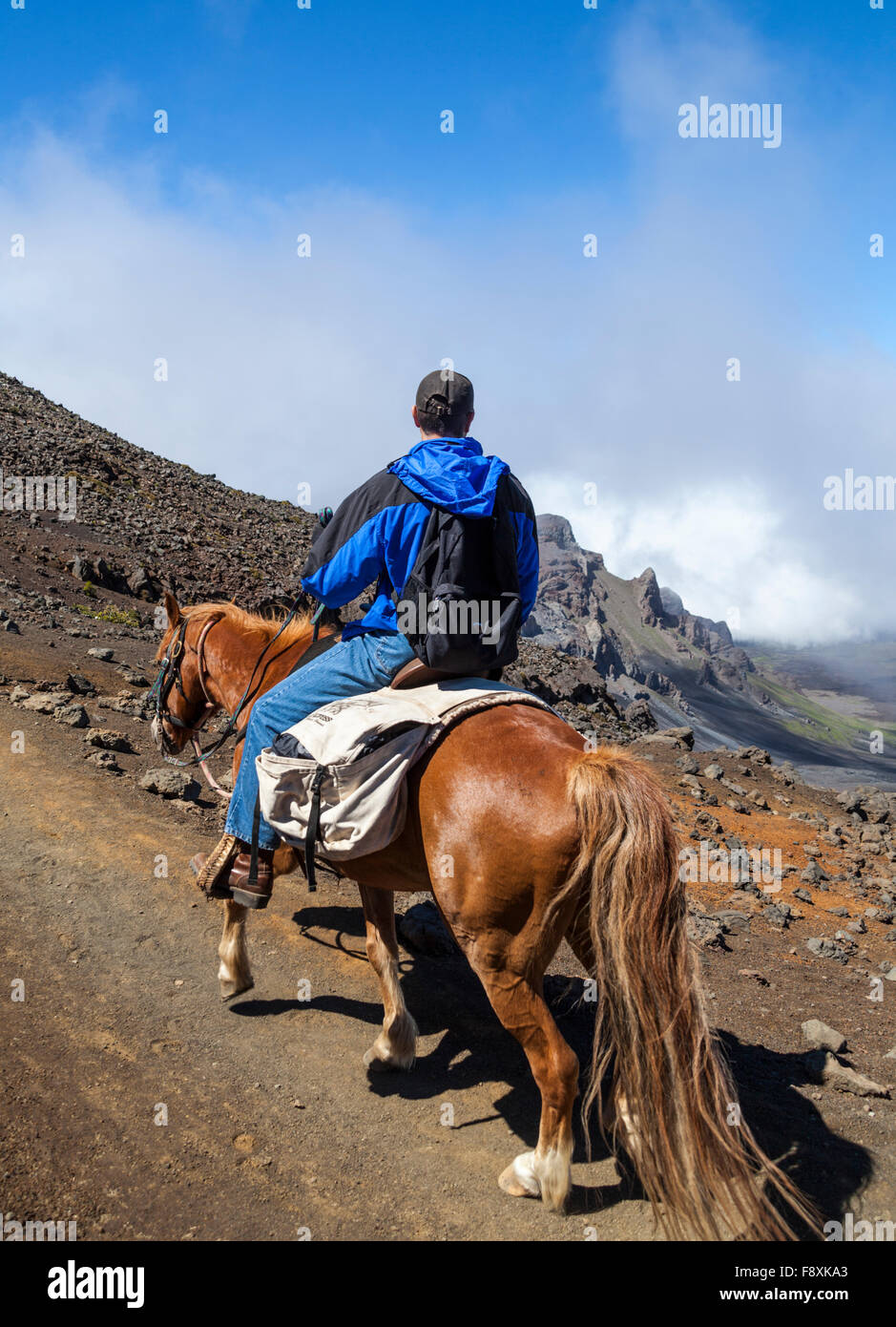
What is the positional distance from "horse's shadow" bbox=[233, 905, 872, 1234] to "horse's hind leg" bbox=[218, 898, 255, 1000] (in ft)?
0.42

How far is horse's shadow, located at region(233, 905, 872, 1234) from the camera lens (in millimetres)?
4328

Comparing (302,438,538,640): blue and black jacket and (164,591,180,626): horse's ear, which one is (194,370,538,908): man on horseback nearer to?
(302,438,538,640): blue and black jacket

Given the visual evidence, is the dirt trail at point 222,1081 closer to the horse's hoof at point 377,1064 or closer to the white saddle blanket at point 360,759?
the horse's hoof at point 377,1064

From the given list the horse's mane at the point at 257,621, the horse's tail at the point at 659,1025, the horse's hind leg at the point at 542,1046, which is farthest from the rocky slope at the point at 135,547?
the horse's tail at the point at 659,1025

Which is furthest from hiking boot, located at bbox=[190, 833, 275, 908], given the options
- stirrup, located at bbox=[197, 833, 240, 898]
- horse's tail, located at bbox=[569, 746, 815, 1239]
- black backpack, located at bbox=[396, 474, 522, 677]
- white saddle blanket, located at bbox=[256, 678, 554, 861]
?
horse's tail, located at bbox=[569, 746, 815, 1239]

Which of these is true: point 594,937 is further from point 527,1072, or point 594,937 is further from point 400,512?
point 400,512

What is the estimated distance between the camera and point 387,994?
204 inches

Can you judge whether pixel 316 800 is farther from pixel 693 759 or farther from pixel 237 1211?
pixel 693 759

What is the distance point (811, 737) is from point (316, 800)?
6423 inches

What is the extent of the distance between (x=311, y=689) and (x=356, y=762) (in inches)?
30.9

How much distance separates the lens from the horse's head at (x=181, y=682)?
6.55m

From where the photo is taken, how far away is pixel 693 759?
16047 millimetres

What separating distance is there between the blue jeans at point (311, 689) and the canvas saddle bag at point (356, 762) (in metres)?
0.16
